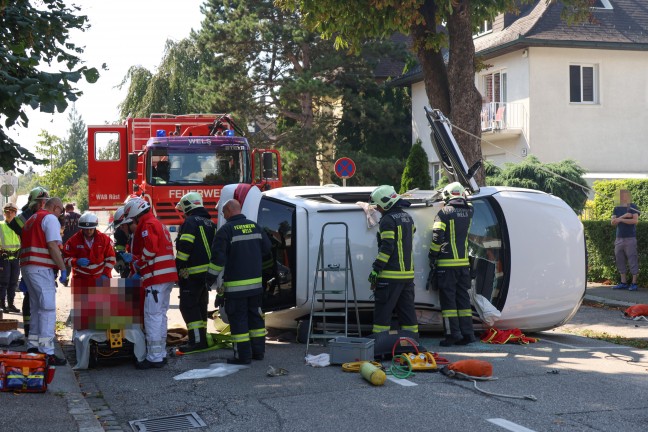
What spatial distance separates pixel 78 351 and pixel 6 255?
569 cm

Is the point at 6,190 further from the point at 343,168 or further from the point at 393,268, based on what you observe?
the point at 393,268

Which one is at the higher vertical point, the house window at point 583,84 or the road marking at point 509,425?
the house window at point 583,84

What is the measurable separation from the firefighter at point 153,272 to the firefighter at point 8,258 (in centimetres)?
503

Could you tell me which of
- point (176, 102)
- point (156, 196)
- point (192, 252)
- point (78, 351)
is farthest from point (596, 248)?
point (176, 102)

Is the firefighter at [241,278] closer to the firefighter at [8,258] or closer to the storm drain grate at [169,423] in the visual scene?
the storm drain grate at [169,423]

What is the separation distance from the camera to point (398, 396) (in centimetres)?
759

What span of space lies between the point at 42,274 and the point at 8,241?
5.24m

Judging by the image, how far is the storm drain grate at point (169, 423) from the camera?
22.3ft

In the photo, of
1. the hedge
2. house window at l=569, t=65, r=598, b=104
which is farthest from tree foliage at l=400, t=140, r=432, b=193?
the hedge

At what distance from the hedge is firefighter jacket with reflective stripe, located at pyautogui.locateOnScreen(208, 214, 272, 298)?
9729 millimetres

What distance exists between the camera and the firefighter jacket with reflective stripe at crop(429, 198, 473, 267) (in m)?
10.3

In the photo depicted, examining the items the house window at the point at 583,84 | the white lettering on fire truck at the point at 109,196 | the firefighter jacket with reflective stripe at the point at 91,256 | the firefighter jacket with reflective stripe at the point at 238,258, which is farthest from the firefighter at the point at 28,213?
the house window at the point at 583,84

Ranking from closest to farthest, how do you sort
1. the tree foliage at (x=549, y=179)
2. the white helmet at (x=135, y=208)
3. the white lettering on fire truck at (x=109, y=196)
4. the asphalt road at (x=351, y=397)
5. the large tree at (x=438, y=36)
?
the asphalt road at (x=351, y=397), the white helmet at (x=135, y=208), the large tree at (x=438, y=36), the white lettering on fire truck at (x=109, y=196), the tree foliage at (x=549, y=179)

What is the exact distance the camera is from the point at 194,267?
9.97 meters
